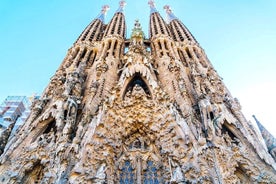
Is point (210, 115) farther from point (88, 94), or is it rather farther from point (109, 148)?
point (88, 94)

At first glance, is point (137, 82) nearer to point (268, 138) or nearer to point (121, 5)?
point (268, 138)

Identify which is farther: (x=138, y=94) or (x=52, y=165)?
(x=138, y=94)

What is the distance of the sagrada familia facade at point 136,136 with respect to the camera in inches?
261

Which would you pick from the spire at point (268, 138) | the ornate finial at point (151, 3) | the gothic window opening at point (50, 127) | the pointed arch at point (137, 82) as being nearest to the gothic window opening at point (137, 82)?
the pointed arch at point (137, 82)

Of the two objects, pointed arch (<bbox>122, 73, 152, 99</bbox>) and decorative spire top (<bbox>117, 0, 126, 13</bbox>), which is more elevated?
decorative spire top (<bbox>117, 0, 126, 13</bbox>)

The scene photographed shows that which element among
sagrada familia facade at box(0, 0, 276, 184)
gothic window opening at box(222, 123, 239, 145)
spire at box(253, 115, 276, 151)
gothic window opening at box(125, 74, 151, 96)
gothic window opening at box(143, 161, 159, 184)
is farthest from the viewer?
gothic window opening at box(125, 74, 151, 96)

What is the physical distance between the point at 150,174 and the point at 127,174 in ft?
2.61

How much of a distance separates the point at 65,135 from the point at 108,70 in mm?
5198

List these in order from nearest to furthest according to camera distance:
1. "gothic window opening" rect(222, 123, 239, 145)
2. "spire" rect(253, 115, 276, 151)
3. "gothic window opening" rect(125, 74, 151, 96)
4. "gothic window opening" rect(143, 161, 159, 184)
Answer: "gothic window opening" rect(143, 161, 159, 184), "spire" rect(253, 115, 276, 151), "gothic window opening" rect(222, 123, 239, 145), "gothic window opening" rect(125, 74, 151, 96)

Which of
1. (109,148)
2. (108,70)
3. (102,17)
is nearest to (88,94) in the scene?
(108,70)

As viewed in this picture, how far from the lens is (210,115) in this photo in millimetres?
8422

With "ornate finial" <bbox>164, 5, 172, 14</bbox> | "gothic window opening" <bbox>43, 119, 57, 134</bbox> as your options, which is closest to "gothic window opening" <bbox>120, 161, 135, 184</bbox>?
"gothic window opening" <bbox>43, 119, 57, 134</bbox>

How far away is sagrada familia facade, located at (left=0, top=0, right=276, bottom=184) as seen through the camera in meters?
6.64

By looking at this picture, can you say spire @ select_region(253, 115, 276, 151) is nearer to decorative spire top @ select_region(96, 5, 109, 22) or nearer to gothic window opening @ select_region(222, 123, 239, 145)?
gothic window opening @ select_region(222, 123, 239, 145)
